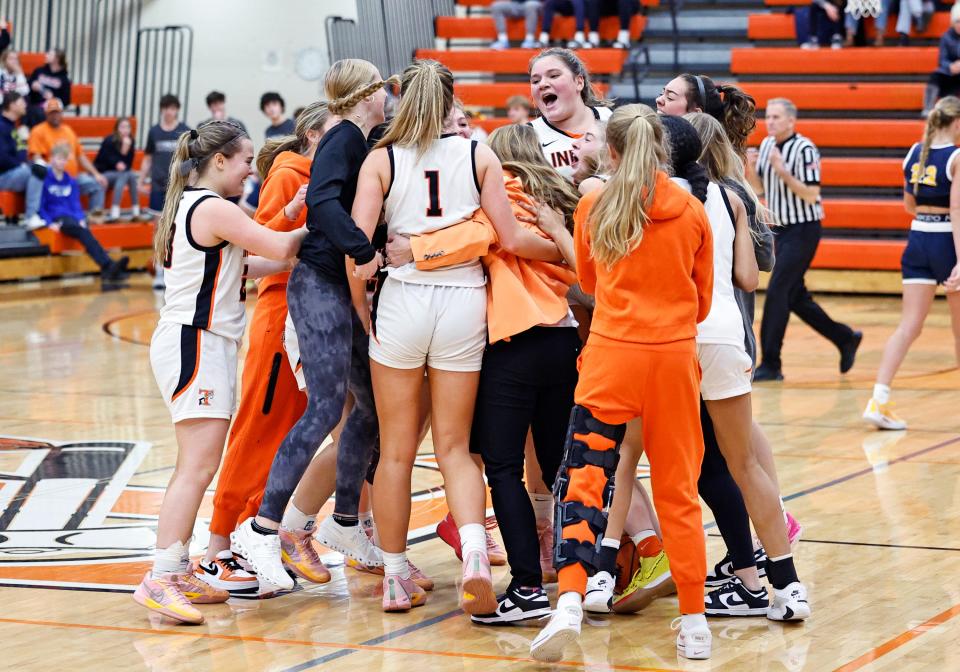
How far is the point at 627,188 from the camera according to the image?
375cm

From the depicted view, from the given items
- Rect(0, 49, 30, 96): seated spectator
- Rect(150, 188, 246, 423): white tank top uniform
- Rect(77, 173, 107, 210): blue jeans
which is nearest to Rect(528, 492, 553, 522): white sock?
Rect(150, 188, 246, 423): white tank top uniform

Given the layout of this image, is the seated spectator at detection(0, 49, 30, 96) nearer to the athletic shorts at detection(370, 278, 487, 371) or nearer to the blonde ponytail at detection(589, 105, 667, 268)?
the athletic shorts at detection(370, 278, 487, 371)

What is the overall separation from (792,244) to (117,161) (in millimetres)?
10171

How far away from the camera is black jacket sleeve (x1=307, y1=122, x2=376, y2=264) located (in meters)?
4.08

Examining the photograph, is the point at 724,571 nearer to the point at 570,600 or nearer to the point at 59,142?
the point at 570,600

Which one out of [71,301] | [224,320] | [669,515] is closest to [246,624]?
[224,320]

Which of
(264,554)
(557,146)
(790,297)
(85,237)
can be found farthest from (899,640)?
(85,237)

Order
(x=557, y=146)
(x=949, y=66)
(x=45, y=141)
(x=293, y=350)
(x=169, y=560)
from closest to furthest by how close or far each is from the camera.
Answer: (x=169, y=560), (x=293, y=350), (x=557, y=146), (x=949, y=66), (x=45, y=141)

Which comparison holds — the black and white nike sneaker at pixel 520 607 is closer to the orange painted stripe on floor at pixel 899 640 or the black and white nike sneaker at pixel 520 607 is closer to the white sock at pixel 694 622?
the white sock at pixel 694 622

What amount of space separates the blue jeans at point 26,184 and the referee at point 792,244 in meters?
9.03

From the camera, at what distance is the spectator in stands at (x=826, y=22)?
600 inches

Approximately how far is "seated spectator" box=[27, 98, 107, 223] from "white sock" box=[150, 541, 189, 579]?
39.1 ft

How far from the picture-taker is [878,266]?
13.9 meters

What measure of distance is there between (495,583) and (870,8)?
1120 cm
